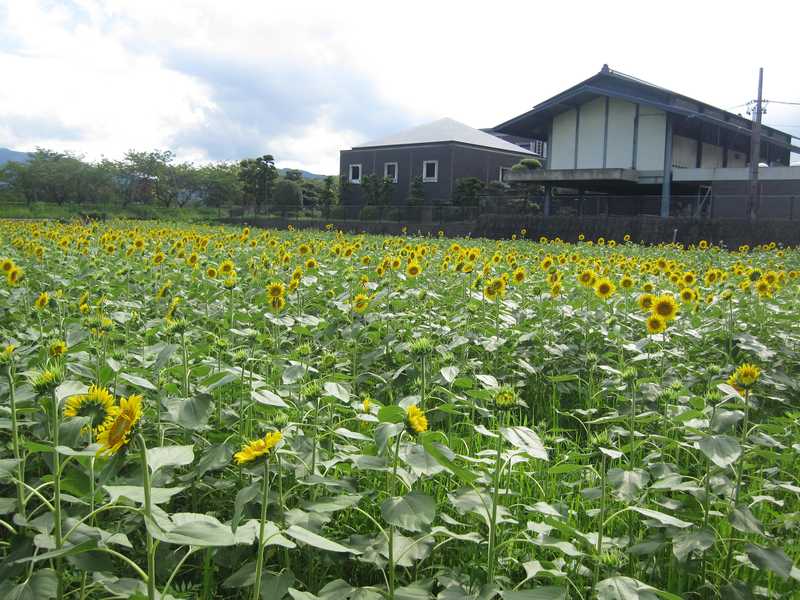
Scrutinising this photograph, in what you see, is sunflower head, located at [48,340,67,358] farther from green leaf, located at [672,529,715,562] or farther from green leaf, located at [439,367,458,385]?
green leaf, located at [672,529,715,562]

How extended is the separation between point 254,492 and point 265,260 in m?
4.32

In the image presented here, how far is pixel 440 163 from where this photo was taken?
33.7 meters

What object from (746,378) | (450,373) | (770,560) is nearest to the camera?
(770,560)

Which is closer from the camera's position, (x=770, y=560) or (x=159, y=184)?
(x=770, y=560)

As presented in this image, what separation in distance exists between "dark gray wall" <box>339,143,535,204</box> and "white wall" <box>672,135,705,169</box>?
9.97 meters

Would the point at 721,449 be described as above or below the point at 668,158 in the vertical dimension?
below

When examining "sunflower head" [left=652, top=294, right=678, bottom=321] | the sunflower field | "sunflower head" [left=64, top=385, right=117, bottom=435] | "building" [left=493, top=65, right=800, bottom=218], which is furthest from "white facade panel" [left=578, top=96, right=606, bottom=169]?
"sunflower head" [left=64, top=385, right=117, bottom=435]

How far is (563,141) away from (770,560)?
86.1ft

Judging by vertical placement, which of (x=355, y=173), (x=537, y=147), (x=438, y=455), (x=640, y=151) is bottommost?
(x=438, y=455)

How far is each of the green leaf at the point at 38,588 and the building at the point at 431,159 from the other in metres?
31.7

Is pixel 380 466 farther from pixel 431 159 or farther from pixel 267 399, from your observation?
pixel 431 159

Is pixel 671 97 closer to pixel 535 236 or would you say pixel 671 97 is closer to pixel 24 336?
pixel 535 236

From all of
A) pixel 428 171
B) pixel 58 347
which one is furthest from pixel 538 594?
pixel 428 171

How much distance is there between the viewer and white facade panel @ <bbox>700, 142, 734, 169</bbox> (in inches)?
1082
